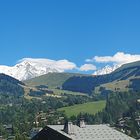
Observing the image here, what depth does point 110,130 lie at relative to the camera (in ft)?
243

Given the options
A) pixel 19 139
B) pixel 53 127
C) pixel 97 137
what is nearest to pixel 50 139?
pixel 53 127

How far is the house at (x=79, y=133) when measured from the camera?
7031 cm

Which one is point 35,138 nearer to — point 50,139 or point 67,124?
point 50,139

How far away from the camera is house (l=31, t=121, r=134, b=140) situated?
70312 millimetres

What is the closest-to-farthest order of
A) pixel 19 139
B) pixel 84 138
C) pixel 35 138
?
pixel 84 138
pixel 35 138
pixel 19 139

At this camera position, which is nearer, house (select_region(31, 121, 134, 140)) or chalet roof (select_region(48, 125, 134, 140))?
chalet roof (select_region(48, 125, 134, 140))

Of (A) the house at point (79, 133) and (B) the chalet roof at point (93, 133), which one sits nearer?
(B) the chalet roof at point (93, 133)

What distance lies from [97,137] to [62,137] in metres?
4.63

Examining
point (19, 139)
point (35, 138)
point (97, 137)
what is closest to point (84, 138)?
point (97, 137)

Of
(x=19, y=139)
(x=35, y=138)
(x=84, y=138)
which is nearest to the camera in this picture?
(x=84, y=138)

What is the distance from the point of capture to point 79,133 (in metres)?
70.8

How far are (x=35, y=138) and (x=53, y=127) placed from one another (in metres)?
4.57

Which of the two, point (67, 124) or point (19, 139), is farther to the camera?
point (19, 139)

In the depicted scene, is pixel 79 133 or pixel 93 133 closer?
pixel 79 133
